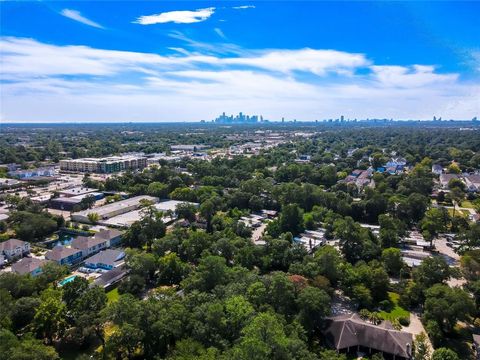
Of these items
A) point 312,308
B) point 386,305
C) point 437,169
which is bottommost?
point 386,305

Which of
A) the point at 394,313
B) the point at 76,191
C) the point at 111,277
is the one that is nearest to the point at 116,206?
the point at 76,191

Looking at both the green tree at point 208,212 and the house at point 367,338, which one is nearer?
the house at point 367,338

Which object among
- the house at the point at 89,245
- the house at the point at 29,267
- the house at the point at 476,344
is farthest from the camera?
the house at the point at 89,245

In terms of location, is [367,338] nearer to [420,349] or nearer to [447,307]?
[420,349]

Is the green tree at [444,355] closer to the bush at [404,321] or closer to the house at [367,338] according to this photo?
the house at [367,338]

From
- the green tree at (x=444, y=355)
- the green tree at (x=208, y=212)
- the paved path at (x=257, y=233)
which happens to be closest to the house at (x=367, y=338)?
the green tree at (x=444, y=355)
